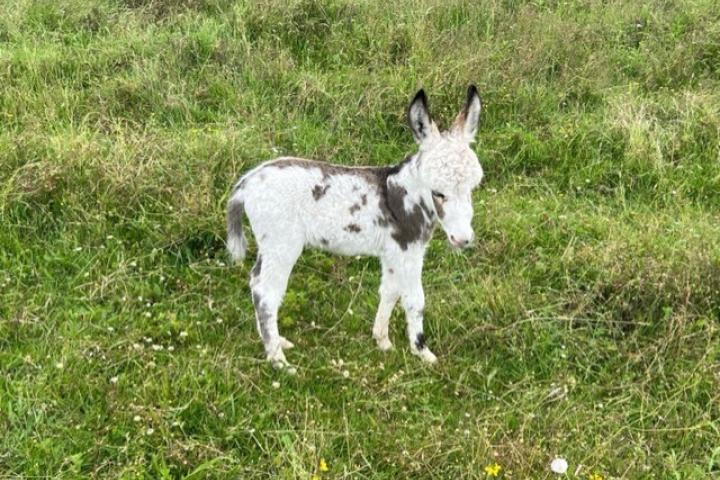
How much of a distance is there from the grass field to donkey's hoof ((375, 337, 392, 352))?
0.27 feet

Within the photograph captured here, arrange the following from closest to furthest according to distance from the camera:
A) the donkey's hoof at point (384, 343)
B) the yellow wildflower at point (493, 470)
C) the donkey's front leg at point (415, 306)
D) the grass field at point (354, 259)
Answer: the yellow wildflower at point (493, 470) < the grass field at point (354, 259) < the donkey's front leg at point (415, 306) < the donkey's hoof at point (384, 343)

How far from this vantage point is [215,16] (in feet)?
24.8

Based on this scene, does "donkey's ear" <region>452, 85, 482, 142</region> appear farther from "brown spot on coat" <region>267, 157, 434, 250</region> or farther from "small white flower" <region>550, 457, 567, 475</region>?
"small white flower" <region>550, 457, 567, 475</region>

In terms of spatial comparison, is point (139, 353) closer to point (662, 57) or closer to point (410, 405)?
point (410, 405)

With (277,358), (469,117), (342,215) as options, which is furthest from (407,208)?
(277,358)

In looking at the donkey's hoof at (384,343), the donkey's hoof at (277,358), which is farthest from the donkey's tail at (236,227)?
the donkey's hoof at (384,343)

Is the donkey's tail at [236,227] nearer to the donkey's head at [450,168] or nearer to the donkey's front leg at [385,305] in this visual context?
the donkey's front leg at [385,305]

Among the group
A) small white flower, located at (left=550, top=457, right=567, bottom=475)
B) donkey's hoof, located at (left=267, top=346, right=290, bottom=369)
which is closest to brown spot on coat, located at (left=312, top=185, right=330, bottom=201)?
donkey's hoof, located at (left=267, top=346, right=290, bottom=369)

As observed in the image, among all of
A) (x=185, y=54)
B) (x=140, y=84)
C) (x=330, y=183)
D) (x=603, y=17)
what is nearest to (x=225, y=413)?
(x=330, y=183)

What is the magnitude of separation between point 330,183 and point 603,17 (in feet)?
16.2

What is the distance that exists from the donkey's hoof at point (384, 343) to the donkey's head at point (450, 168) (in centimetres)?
90

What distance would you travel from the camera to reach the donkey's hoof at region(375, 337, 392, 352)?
4.18 metres

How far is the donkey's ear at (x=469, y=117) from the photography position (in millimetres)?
3705

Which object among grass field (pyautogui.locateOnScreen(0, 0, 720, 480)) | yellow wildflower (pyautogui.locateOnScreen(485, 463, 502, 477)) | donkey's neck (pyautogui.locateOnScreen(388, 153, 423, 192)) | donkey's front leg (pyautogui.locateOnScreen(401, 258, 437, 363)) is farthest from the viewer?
donkey's front leg (pyautogui.locateOnScreen(401, 258, 437, 363))
